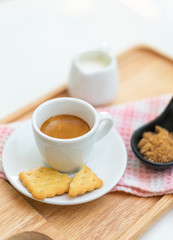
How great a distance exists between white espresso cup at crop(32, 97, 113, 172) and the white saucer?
4cm

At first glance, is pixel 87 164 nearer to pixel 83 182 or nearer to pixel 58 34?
pixel 83 182

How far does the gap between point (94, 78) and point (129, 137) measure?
0.67 ft

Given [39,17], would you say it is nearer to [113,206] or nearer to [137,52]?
[137,52]

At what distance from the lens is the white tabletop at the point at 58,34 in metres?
1.21

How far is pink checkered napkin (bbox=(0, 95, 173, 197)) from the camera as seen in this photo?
2.83 feet

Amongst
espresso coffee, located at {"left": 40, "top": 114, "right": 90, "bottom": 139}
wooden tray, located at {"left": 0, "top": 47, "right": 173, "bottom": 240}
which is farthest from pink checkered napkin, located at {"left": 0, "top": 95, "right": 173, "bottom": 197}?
espresso coffee, located at {"left": 40, "top": 114, "right": 90, "bottom": 139}

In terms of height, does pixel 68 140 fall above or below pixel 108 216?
above

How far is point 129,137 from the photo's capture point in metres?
0.99

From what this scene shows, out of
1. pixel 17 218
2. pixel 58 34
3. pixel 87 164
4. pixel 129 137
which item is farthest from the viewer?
pixel 58 34

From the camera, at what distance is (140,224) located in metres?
0.78

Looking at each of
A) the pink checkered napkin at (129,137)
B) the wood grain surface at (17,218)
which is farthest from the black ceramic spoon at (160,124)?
the wood grain surface at (17,218)

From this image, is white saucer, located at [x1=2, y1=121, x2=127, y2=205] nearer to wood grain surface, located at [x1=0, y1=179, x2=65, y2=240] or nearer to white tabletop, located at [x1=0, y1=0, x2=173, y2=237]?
wood grain surface, located at [x1=0, y1=179, x2=65, y2=240]

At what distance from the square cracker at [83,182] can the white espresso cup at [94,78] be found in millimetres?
314

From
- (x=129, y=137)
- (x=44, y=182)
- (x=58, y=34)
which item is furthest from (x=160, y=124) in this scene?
(x=58, y=34)
